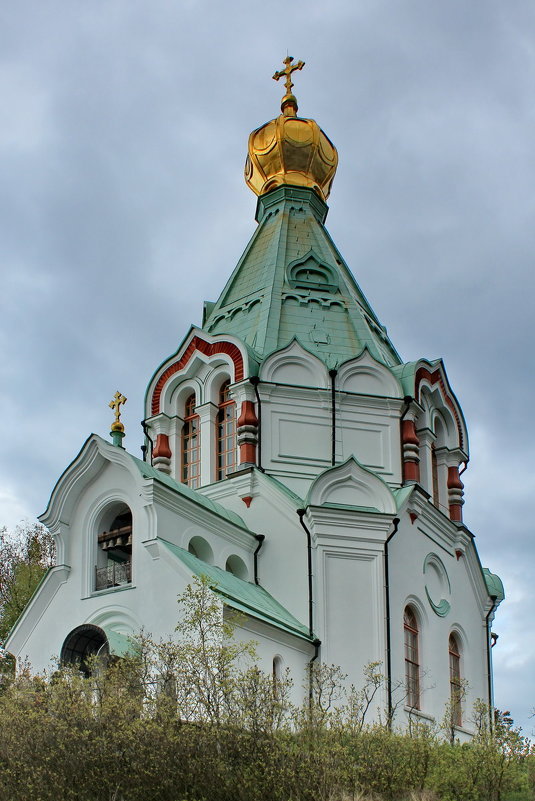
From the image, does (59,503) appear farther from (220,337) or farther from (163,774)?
(163,774)

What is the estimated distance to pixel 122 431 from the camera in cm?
1909

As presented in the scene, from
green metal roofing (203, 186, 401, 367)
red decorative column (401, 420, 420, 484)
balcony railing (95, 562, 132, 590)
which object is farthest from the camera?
green metal roofing (203, 186, 401, 367)

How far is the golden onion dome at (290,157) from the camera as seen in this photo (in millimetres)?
24844

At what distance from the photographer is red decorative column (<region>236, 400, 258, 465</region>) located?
19297 millimetres

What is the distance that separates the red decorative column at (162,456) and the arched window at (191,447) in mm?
263

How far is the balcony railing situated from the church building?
0.10 ft

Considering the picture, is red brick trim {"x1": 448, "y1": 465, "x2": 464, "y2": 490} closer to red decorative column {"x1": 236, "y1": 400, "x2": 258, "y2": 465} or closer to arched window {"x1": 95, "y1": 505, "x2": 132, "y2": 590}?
red decorative column {"x1": 236, "y1": 400, "x2": 258, "y2": 465}

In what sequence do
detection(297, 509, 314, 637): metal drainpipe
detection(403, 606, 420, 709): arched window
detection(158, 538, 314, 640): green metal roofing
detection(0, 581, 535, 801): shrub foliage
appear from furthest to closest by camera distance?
detection(403, 606, 420, 709): arched window < detection(297, 509, 314, 637): metal drainpipe < detection(158, 538, 314, 640): green metal roofing < detection(0, 581, 535, 801): shrub foliage

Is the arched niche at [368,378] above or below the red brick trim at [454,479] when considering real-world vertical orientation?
above

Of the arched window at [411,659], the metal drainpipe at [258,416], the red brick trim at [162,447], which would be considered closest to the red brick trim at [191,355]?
the metal drainpipe at [258,416]

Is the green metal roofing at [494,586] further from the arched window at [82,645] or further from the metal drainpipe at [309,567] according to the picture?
the arched window at [82,645]

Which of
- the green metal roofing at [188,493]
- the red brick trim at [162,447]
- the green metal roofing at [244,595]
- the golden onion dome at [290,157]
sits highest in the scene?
the golden onion dome at [290,157]

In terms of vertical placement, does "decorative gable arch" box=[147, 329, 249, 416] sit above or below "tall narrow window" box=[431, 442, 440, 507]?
above

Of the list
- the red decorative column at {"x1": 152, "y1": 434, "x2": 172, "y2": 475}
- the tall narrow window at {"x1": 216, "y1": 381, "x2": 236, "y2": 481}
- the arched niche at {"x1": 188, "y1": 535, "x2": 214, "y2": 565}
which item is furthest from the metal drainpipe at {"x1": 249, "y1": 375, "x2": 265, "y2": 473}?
the arched niche at {"x1": 188, "y1": 535, "x2": 214, "y2": 565}
